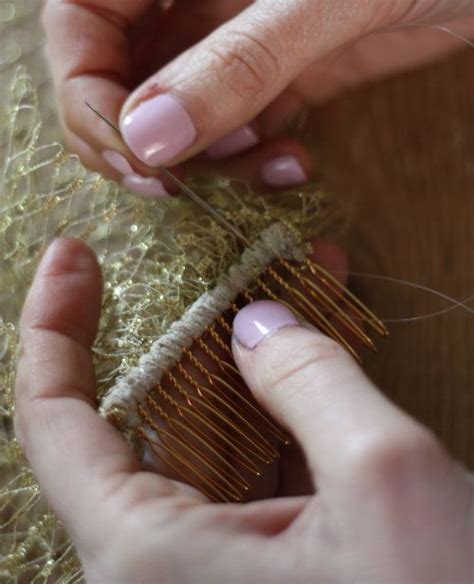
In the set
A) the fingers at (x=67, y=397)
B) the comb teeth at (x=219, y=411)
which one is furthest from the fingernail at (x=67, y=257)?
the comb teeth at (x=219, y=411)

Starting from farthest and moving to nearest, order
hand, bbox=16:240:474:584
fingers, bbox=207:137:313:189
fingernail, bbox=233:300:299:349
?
fingers, bbox=207:137:313:189 → fingernail, bbox=233:300:299:349 → hand, bbox=16:240:474:584

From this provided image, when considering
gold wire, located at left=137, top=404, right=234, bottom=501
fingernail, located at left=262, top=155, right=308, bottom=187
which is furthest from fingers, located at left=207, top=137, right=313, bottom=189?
gold wire, located at left=137, top=404, right=234, bottom=501

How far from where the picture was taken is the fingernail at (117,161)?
0.59m

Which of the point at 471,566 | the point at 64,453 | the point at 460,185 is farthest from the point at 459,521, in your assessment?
the point at 460,185

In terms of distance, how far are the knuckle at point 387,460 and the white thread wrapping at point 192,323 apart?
20cm

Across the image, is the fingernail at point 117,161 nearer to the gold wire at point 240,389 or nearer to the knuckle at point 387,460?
the gold wire at point 240,389

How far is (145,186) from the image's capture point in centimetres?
60

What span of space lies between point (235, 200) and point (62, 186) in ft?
0.51

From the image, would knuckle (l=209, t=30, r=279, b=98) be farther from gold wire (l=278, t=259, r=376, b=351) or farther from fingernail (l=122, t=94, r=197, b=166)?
gold wire (l=278, t=259, r=376, b=351)

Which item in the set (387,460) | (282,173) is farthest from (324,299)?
(387,460)

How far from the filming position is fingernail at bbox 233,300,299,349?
51cm

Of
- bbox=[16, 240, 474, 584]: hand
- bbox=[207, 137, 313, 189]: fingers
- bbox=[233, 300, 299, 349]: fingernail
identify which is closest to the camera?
bbox=[16, 240, 474, 584]: hand

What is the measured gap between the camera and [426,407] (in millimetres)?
488

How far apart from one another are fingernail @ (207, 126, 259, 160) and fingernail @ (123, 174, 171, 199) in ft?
0.16
